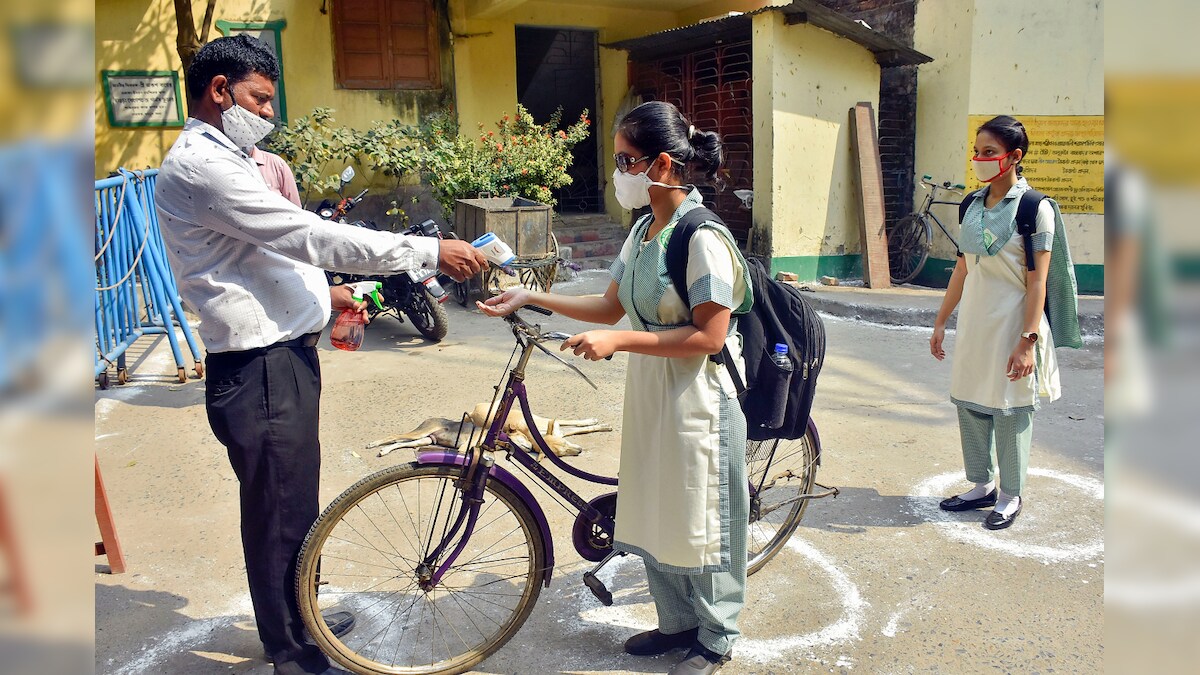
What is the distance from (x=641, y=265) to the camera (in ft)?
7.87

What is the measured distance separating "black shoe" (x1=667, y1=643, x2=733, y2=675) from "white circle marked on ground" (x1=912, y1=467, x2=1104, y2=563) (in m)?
1.48

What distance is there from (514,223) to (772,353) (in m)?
5.65

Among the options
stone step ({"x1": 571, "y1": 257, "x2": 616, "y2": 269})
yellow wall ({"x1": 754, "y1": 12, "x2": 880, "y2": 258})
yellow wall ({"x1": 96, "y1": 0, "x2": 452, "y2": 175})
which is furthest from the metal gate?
yellow wall ({"x1": 96, "y1": 0, "x2": 452, "y2": 175})

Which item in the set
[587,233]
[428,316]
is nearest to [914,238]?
[587,233]

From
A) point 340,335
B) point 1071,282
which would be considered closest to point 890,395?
point 1071,282

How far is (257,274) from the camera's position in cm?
230

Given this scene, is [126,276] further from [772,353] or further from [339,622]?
[772,353]

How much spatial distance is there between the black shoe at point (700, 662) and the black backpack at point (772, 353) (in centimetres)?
66

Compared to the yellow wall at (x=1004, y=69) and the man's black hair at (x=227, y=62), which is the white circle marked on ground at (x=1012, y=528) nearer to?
the man's black hair at (x=227, y=62)

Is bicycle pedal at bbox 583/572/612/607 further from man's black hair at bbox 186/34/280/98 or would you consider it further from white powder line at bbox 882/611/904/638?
man's black hair at bbox 186/34/280/98
